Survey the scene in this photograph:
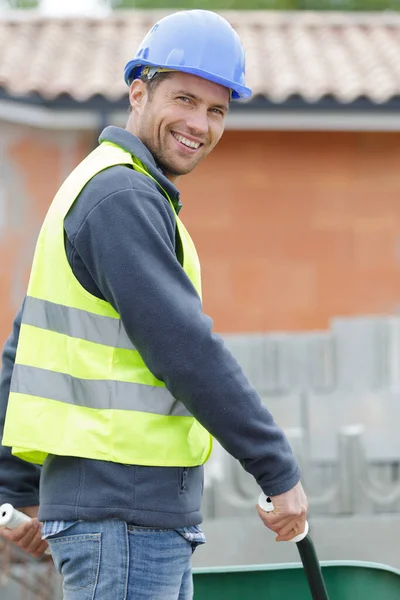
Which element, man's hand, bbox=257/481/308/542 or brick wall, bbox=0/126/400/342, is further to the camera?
brick wall, bbox=0/126/400/342

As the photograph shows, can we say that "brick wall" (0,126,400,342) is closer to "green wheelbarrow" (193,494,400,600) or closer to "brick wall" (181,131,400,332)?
"brick wall" (181,131,400,332)

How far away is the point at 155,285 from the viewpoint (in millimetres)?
1795

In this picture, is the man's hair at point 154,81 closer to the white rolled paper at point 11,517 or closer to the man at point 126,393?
the man at point 126,393

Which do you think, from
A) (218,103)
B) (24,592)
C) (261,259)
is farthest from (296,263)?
(218,103)

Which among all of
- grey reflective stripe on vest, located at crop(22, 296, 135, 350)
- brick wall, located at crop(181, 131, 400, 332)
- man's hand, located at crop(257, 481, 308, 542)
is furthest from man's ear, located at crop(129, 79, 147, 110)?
brick wall, located at crop(181, 131, 400, 332)

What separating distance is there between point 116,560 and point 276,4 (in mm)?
22792

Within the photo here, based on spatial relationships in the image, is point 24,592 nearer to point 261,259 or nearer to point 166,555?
point 166,555

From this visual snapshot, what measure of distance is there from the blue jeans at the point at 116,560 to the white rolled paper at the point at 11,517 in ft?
0.93

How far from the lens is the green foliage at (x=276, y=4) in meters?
23.1

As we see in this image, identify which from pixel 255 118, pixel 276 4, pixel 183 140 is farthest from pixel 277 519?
pixel 276 4

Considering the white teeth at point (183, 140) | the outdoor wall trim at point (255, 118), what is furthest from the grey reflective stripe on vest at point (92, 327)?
the outdoor wall trim at point (255, 118)

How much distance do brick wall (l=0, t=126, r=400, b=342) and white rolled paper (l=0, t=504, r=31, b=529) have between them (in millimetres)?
6742

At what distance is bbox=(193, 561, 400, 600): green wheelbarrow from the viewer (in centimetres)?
238

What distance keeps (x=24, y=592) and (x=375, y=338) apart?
400cm
